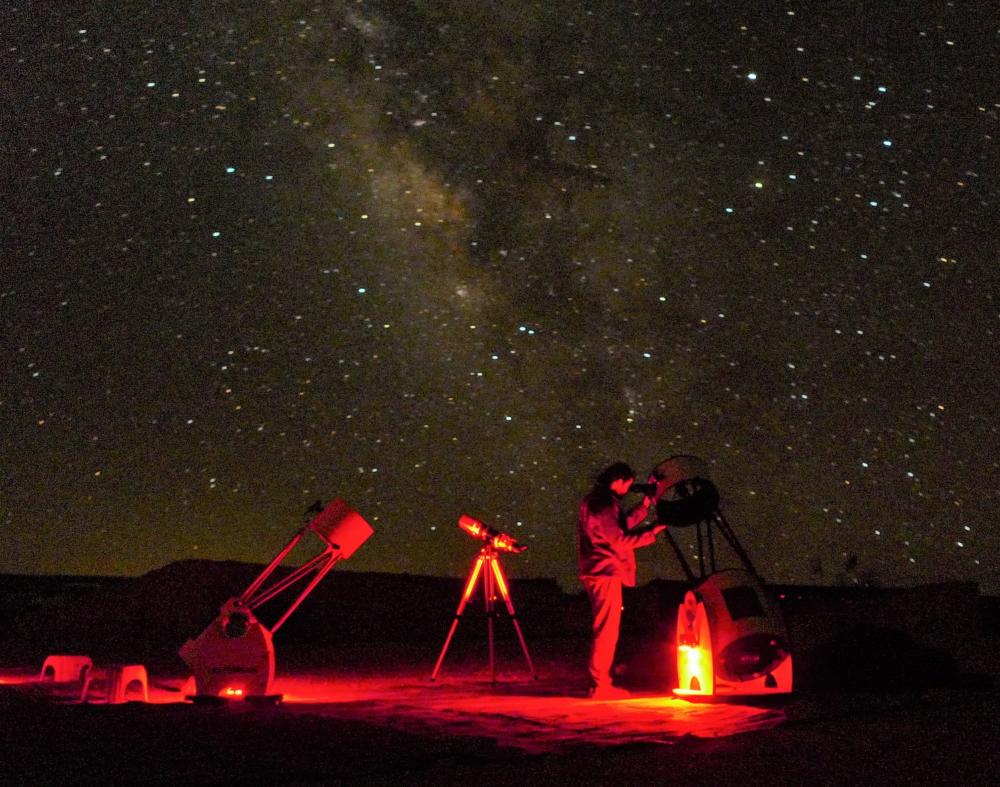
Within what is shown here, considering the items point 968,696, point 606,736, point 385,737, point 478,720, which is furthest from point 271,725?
point 968,696

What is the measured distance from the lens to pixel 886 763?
4797 mm

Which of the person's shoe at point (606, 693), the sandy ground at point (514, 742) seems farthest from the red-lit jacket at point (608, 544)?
the sandy ground at point (514, 742)

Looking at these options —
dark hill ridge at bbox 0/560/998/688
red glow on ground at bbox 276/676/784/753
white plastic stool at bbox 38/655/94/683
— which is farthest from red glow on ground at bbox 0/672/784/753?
dark hill ridge at bbox 0/560/998/688

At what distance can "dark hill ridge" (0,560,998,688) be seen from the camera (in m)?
9.27

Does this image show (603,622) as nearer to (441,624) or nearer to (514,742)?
(514,742)

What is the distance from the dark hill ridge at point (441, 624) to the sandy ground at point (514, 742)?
78.4 inches

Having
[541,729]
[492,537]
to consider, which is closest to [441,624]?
[492,537]

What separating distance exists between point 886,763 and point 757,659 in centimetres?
240

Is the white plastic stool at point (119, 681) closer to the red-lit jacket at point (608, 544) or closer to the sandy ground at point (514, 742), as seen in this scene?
the sandy ground at point (514, 742)

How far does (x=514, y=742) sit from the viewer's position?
5.15 m

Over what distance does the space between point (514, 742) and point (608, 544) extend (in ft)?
10.4

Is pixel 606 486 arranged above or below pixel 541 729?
above

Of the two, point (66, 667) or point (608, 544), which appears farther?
point (66, 667)

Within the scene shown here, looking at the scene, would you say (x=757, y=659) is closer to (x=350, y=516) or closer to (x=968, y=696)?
(x=968, y=696)
